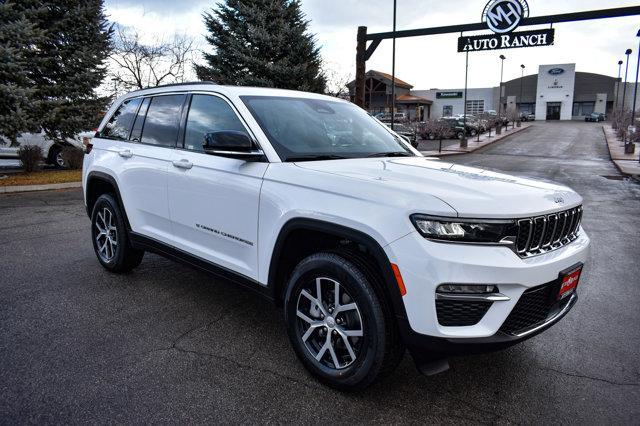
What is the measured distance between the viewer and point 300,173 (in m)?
2.99

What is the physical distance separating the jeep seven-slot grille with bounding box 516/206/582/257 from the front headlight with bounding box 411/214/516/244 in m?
0.17

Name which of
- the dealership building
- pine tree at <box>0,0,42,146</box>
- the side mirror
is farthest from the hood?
the dealership building

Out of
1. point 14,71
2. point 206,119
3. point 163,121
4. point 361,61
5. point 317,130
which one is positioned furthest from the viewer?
point 361,61

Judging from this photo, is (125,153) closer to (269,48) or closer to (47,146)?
(47,146)

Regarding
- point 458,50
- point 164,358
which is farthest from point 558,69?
point 164,358

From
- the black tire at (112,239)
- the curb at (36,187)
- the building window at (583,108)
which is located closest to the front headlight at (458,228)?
the black tire at (112,239)

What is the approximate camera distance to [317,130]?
12.1 ft

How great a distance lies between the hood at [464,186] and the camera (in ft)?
7.98

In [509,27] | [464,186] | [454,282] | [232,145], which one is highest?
[509,27]

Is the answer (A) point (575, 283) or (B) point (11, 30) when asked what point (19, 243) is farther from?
(B) point (11, 30)

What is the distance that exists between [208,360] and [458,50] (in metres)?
16.9

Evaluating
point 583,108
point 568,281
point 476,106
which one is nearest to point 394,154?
point 568,281

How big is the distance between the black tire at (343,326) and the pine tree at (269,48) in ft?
56.2

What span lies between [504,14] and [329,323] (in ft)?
52.1
